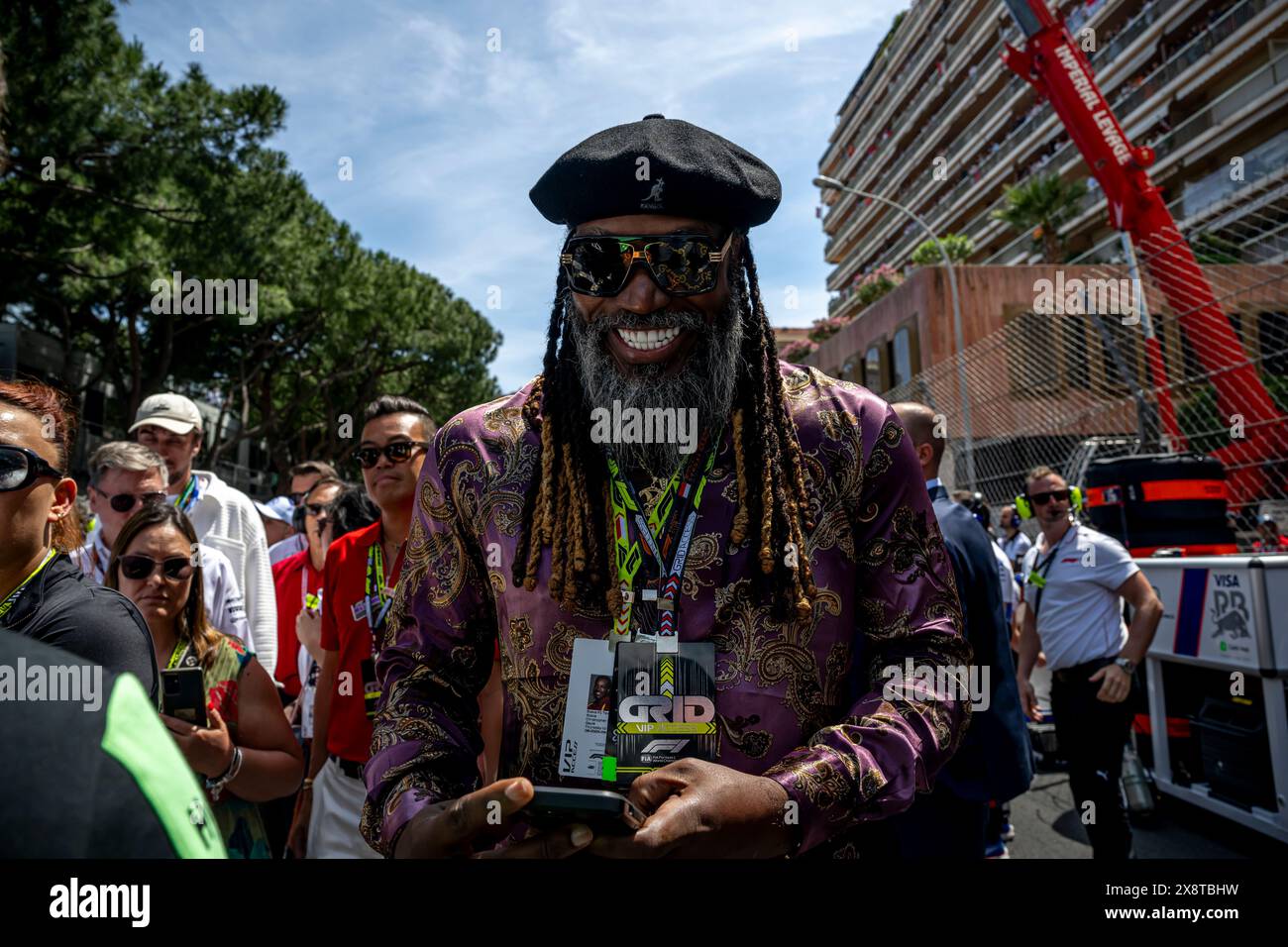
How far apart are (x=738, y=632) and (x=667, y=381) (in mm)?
501

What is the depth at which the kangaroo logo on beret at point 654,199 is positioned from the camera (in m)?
1.65

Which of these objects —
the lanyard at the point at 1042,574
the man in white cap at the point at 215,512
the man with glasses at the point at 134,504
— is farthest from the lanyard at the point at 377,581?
the lanyard at the point at 1042,574

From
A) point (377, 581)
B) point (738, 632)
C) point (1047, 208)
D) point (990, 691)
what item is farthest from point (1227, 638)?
point (1047, 208)

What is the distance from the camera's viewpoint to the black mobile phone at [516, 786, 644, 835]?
1.11 m

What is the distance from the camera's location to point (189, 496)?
436 cm

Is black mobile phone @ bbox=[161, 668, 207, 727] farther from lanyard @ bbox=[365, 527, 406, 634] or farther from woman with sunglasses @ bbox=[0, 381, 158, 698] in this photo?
lanyard @ bbox=[365, 527, 406, 634]

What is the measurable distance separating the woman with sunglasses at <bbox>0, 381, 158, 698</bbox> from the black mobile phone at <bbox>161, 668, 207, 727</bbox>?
559 mm

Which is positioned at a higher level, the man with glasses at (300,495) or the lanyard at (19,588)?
the man with glasses at (300,495)

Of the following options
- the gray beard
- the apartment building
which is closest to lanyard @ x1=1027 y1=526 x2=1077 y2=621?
the apartment building

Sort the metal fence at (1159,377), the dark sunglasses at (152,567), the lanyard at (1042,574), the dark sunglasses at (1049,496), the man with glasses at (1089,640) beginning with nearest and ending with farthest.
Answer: the dark sunglasses at (152,567) < the man with glasses at (1089,640) < the lanyard at (1042,574) < the dark sunglasses at (1049,496) < the metal fence at (1159,377)

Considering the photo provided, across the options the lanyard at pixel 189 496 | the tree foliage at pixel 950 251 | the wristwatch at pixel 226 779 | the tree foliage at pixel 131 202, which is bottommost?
the wristwatch at pixel 226 779

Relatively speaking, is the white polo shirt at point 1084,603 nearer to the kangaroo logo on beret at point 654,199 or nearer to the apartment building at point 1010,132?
the apartment building at point 1010,132

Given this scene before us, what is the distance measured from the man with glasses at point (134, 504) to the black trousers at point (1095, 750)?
4162 millimetres
